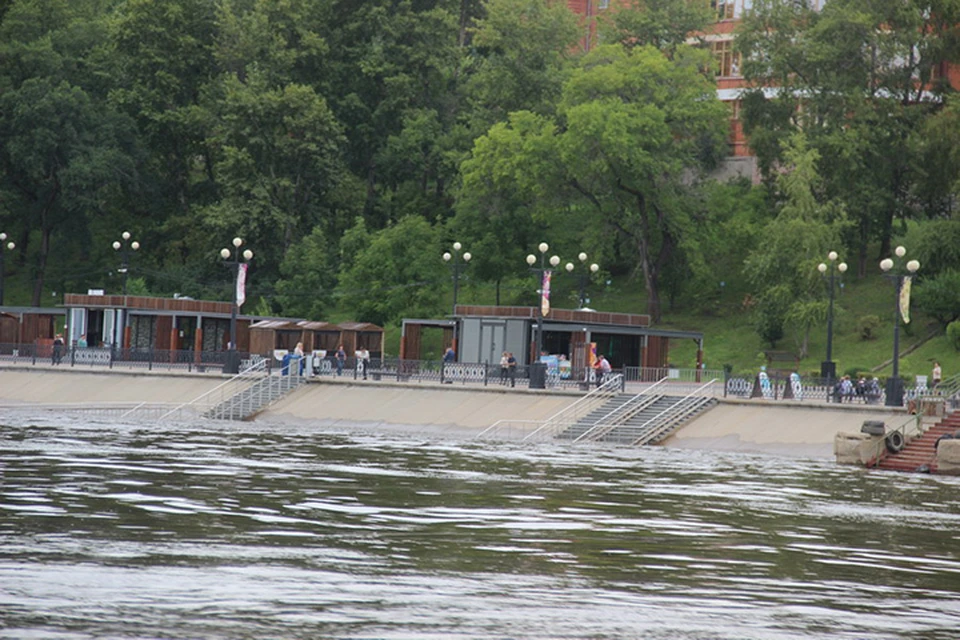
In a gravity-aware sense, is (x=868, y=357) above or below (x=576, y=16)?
below

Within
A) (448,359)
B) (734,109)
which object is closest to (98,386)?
(448,359)

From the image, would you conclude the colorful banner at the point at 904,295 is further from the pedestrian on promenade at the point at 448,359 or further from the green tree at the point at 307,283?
the green tree at the point at 307,283

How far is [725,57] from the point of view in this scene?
9962cm

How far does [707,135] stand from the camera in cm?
9388

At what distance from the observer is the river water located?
57.8 feet

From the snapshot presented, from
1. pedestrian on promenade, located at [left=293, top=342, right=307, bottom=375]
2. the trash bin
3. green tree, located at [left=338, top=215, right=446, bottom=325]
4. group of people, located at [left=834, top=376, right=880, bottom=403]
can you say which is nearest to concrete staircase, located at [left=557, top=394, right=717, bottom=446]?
the trash bin

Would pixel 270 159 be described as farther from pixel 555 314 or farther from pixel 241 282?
pixel 555 314

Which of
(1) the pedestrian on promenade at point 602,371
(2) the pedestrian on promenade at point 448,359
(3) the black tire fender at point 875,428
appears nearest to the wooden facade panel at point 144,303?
(2) the pedestrian on promenade at point 448,359

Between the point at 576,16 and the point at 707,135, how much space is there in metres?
12.1

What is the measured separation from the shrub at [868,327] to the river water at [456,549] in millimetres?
37929

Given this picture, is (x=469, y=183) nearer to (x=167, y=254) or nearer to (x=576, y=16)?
(x=576, y=16)

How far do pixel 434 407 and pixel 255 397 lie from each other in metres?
7.69

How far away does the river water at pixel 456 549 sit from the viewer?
17609 millimetres

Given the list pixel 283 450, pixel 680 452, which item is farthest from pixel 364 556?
pixel 680 452
